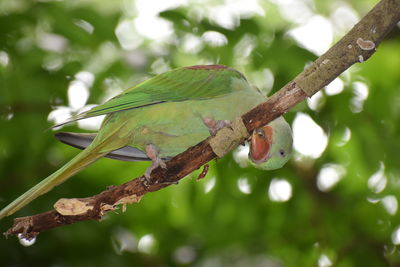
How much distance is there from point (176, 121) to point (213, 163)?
171 centimetres

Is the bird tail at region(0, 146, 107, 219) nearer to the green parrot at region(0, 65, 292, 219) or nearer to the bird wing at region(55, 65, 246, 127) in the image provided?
the green parrot at region(0, 65, 292, 219)

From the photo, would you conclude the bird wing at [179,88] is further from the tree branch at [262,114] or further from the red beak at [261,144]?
the tree branch at [262,114]

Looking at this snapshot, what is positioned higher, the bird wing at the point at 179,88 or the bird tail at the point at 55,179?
the bird wing at the point at 179,88

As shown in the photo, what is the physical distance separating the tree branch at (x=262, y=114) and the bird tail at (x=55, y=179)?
11 centimetres

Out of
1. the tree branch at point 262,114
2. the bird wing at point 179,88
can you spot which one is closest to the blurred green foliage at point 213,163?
the bird wing at point 179,88

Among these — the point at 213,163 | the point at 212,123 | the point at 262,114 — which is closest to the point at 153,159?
the point at 212,123

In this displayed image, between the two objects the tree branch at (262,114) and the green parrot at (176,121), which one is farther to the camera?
the green parrot at (176,121)

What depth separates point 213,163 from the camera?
5301 millimetres

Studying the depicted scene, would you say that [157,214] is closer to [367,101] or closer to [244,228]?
[244,228]

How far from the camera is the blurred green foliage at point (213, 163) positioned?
4.91m

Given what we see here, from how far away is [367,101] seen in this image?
494 centimetres

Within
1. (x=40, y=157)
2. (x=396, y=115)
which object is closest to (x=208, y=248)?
(x=40, y=157)

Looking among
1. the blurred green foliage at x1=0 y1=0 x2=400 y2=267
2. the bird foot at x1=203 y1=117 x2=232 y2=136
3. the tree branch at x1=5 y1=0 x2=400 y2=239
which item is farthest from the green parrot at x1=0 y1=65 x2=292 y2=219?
the blurred green foliage at x1=0 y1=0 x2=400 y2=267

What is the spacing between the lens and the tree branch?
8.86 feet
